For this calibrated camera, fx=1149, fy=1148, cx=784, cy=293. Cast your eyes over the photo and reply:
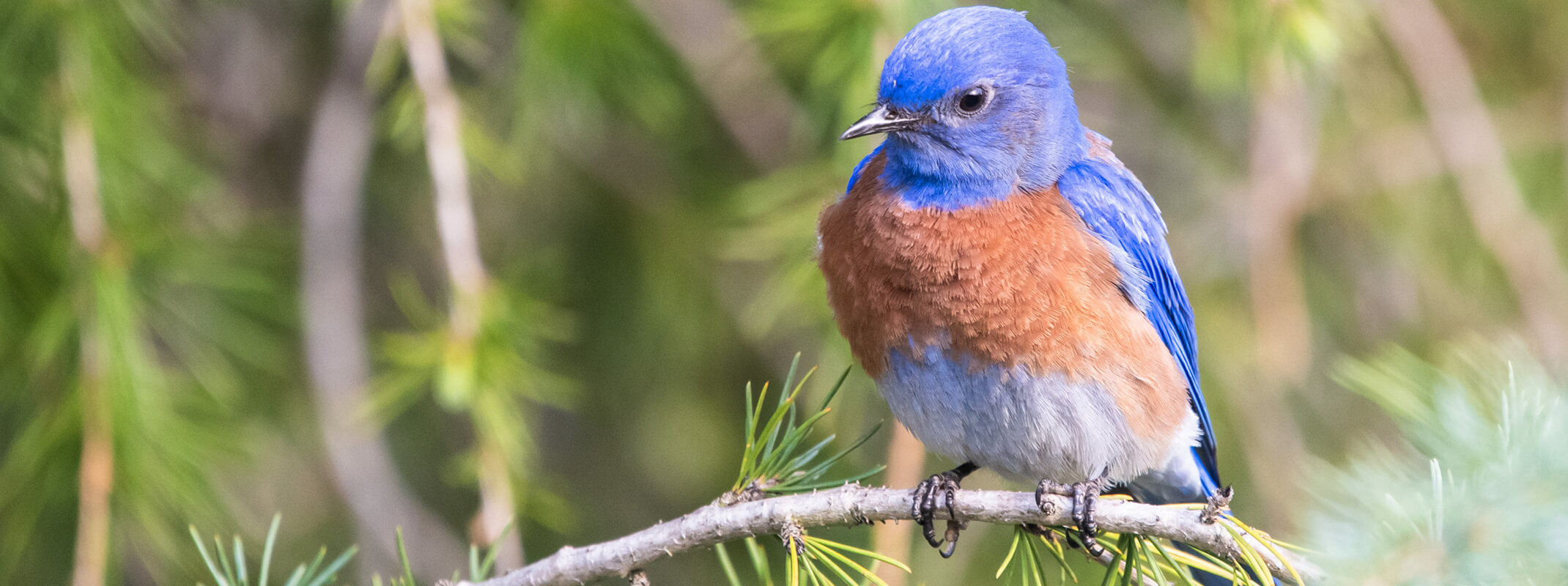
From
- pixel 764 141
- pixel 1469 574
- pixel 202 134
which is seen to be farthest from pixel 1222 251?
pixel 202 134

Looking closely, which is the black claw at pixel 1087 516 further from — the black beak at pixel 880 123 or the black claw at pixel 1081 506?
the black beak at pixel 880 123

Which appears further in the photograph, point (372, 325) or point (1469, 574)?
point (372, 325)

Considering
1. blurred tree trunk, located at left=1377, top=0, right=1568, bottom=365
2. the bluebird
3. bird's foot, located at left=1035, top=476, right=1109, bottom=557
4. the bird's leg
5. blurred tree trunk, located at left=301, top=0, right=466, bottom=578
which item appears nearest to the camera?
bird's foot, located at left=1035, top=476, right=1109, bottom=557

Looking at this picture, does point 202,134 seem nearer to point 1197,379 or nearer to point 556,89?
point 556,89

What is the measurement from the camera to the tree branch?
6.00 feet

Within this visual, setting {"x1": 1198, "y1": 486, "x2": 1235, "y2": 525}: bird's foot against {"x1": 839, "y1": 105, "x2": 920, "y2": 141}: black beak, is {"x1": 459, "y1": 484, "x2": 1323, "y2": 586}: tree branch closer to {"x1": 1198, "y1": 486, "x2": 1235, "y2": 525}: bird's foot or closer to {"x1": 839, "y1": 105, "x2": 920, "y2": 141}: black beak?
{"x1": 1198, "y1": 486, "x2": 1235, "y2": 525}: bird's foot

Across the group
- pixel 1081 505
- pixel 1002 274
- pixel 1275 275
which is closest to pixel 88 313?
pixel 1002 274

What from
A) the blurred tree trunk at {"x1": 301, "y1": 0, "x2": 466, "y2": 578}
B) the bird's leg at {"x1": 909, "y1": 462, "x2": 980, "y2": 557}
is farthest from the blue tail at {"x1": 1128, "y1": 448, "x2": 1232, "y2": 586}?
the blurred tree trunk at {"x1": 301, "y1": 0, "x2": 466, "y2": 578}

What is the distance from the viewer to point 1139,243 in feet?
8.84

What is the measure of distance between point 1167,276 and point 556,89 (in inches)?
68.2

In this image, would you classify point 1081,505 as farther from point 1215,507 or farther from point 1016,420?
point 1016,420

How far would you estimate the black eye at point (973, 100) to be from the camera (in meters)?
2.59

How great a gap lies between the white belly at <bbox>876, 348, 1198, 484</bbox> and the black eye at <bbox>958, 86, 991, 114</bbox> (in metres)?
0.56

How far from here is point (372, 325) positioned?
418cm
